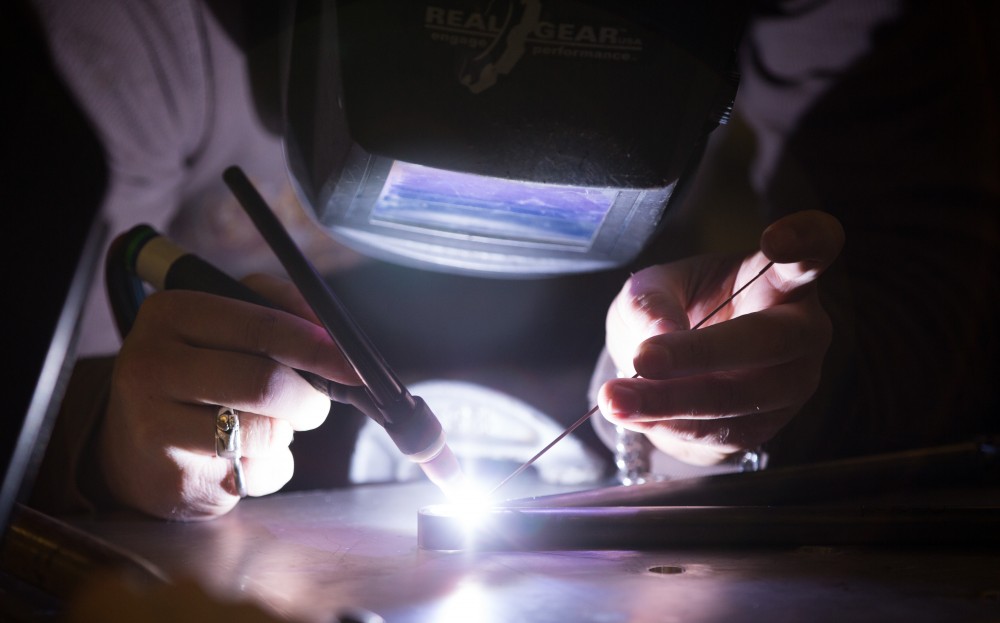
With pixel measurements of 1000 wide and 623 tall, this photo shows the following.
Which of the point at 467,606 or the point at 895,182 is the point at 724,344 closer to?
the point at 467,606

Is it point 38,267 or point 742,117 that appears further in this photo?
point 742,117

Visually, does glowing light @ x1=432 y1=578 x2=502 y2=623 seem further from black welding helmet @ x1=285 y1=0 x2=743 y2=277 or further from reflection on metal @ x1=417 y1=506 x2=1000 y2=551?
black welding helmet @ x1=285 y1=0 x2=743 y2=277

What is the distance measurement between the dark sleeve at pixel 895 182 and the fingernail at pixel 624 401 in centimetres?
42

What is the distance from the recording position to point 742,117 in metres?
1.30

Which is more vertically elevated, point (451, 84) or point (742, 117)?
point (742, 117)

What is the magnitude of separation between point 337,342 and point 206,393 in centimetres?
11

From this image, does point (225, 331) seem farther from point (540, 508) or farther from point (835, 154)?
point (835, 154)

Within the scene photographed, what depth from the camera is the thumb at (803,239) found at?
0.51 meters

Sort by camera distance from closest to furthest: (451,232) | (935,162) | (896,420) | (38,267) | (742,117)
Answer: (38,267) → (451,232) → (896,420) → (935,162) → (742,117)

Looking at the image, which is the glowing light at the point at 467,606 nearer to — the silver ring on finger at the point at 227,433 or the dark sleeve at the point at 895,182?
the silver ring on finger at the point at 227,433

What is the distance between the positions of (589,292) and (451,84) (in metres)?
0.52

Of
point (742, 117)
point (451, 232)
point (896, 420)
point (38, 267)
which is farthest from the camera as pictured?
point (742, 117)

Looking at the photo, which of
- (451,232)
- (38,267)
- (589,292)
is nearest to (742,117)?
(589,292)

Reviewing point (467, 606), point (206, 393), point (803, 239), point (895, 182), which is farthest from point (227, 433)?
point (895, 182)
